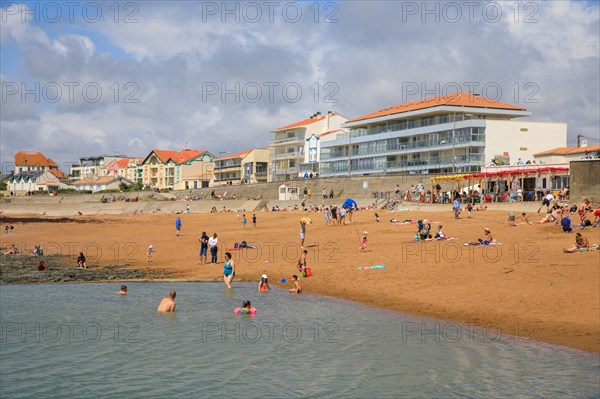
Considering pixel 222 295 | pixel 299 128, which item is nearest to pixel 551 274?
pixel 222 295

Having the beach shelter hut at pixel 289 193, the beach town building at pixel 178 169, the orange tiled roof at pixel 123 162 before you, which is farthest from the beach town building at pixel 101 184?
the beach shelter hut at pixel 289 193

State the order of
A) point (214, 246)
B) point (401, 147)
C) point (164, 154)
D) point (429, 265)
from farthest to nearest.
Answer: point (164, 154) → point (401, 147) → point (214, 246) → point (429, 265)

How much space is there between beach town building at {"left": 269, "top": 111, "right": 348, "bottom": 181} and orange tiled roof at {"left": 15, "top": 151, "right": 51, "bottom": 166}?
87.0 meters

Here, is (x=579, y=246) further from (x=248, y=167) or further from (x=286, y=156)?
(x=248, y=167)

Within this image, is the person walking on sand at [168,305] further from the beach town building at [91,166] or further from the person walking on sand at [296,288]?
the beach town building at [91,166]

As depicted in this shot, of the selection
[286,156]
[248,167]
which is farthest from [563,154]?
[248,167]

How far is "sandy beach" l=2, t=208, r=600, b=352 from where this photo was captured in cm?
1595

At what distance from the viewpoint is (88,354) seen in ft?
47.1

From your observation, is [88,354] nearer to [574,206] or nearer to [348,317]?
[348,317]

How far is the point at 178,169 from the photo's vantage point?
385 ft

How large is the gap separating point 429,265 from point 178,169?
98.9m

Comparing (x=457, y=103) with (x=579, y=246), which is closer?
(x=579, y=246)

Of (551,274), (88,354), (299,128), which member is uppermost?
(299,128)

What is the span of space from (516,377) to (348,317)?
6.04 meters
